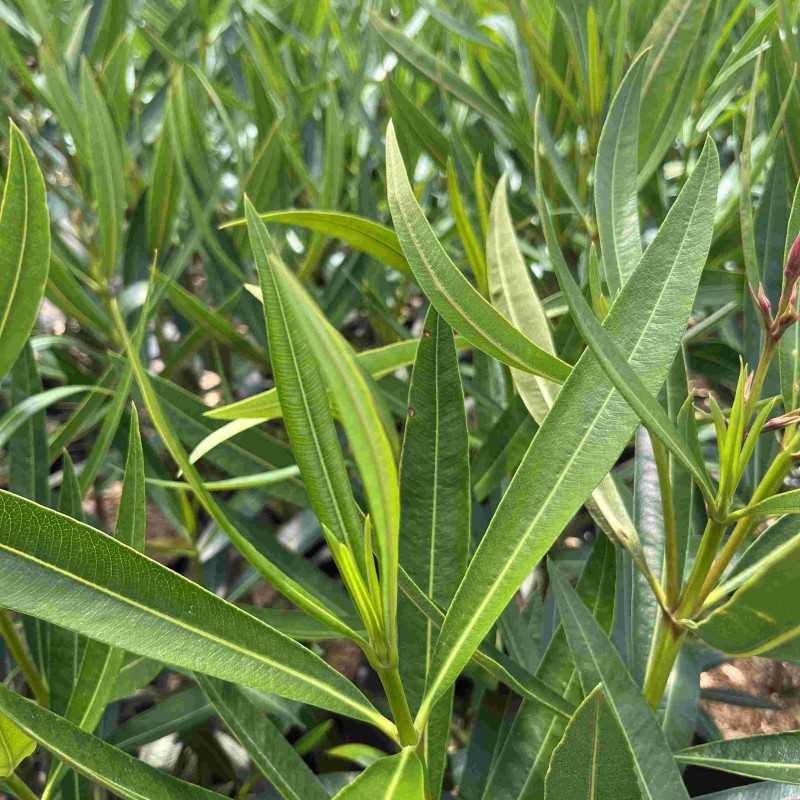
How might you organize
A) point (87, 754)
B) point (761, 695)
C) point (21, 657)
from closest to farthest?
1. point (87, 754)
2. point (21, 657)
3. point (761, 695)

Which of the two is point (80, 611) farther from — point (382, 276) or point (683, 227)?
point (382, 276)

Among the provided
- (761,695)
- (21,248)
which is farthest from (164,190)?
(761,695)

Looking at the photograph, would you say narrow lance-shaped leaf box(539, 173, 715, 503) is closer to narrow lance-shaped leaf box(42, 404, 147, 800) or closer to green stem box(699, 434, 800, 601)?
green stem box(699, 434, 800, 601)

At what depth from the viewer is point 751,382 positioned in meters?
0.52

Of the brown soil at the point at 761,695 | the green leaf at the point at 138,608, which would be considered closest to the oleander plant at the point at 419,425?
the green leaf at the point at 138,608

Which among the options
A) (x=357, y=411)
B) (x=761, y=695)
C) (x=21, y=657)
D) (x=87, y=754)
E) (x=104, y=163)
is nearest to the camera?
(x=357, y=411)

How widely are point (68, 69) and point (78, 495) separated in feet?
2.24

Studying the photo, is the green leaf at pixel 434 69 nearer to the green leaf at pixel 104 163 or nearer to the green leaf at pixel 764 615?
the green leaf at pixel 104 163

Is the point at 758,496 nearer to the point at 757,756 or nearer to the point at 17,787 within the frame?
the point at 757,756

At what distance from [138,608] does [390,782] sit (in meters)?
0.14

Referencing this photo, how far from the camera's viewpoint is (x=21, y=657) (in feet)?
2.11

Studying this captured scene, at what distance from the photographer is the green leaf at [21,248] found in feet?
1.78

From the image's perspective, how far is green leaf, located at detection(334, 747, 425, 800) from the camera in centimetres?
38

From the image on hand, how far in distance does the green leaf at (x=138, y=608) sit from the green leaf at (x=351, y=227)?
0.78 ft
